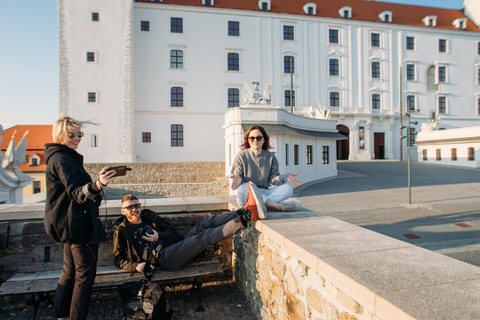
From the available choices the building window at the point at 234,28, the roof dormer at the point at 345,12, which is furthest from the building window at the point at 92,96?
the roof dormer at the point at 345,12

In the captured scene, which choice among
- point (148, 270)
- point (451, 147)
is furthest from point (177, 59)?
point (148, 270)

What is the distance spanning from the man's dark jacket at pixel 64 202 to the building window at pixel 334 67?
123 feet

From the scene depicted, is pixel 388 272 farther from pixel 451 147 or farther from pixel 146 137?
pixel 451 147

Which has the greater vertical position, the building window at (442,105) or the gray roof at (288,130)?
the building window at (442,105)

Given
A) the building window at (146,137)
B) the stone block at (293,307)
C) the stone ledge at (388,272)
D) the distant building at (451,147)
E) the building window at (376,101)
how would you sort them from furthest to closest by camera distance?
1. the building window at (376,101)
2. the building window at (146,137)
3. the distant building at (451,147)
4. the stone block at (293,307)
5. the stone ledge at (388,272)

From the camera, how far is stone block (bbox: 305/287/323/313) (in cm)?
249

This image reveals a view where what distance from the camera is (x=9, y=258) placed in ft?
14.6

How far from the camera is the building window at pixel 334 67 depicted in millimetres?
37062

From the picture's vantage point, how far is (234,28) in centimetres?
3453

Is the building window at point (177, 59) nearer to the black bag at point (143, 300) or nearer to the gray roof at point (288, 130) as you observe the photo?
the gray roof at point (288, 130)

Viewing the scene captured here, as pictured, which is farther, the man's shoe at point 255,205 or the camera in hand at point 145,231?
the camera in hand at point 145,231

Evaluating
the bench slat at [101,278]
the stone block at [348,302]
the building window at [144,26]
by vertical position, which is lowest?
the bench slat at [101,278]

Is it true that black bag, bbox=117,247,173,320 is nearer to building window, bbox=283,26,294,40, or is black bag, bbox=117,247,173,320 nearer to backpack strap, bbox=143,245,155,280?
backpack strap, bbox=143,245,155,280

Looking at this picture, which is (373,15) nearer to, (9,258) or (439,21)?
(439,21)
